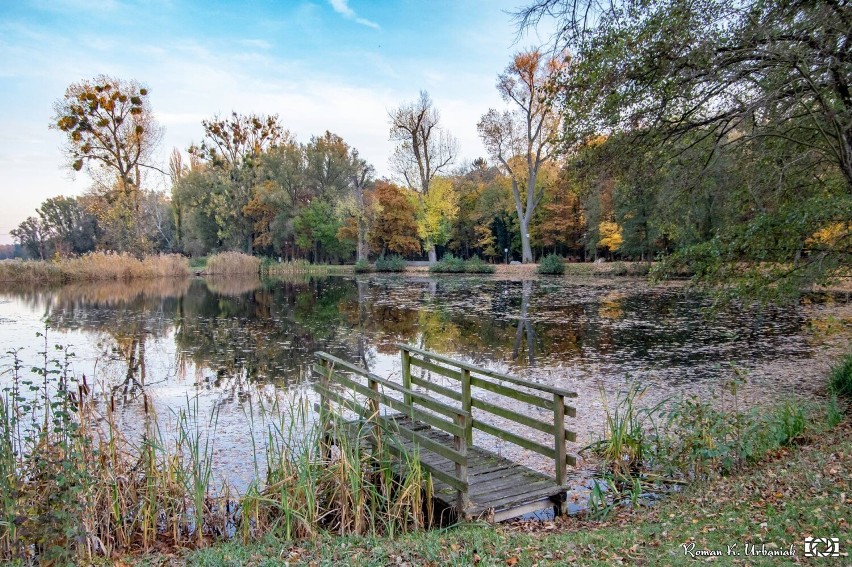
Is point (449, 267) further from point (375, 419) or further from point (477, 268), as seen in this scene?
point (375, 419)

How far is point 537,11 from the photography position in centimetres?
639

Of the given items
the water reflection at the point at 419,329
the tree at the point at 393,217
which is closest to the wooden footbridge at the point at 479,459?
the water reflection at the point at 419,329

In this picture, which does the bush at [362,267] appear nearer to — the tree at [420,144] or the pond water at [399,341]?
the tree at [420,144]

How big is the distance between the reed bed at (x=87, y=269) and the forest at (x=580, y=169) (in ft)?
7.83

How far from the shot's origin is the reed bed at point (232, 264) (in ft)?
171

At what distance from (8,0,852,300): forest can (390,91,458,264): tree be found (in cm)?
16

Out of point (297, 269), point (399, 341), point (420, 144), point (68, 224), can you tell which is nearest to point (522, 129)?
point (420, 144)

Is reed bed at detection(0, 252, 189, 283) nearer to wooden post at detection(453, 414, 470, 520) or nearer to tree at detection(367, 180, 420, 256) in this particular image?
tree at detection(367, 180, 420, 256)

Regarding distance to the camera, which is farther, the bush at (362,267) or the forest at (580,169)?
the bush at (362,267)

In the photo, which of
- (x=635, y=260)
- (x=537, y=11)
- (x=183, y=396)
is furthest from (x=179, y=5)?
(x=635, y=260)

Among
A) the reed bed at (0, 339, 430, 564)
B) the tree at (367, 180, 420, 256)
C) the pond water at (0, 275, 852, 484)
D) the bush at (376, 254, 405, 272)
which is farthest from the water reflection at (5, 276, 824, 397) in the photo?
the tree at (367, 180, 420, 256)

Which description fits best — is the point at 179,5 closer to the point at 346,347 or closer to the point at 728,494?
the point at 346,347

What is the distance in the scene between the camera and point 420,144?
55.9m

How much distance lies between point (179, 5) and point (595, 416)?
16010 millimetres
